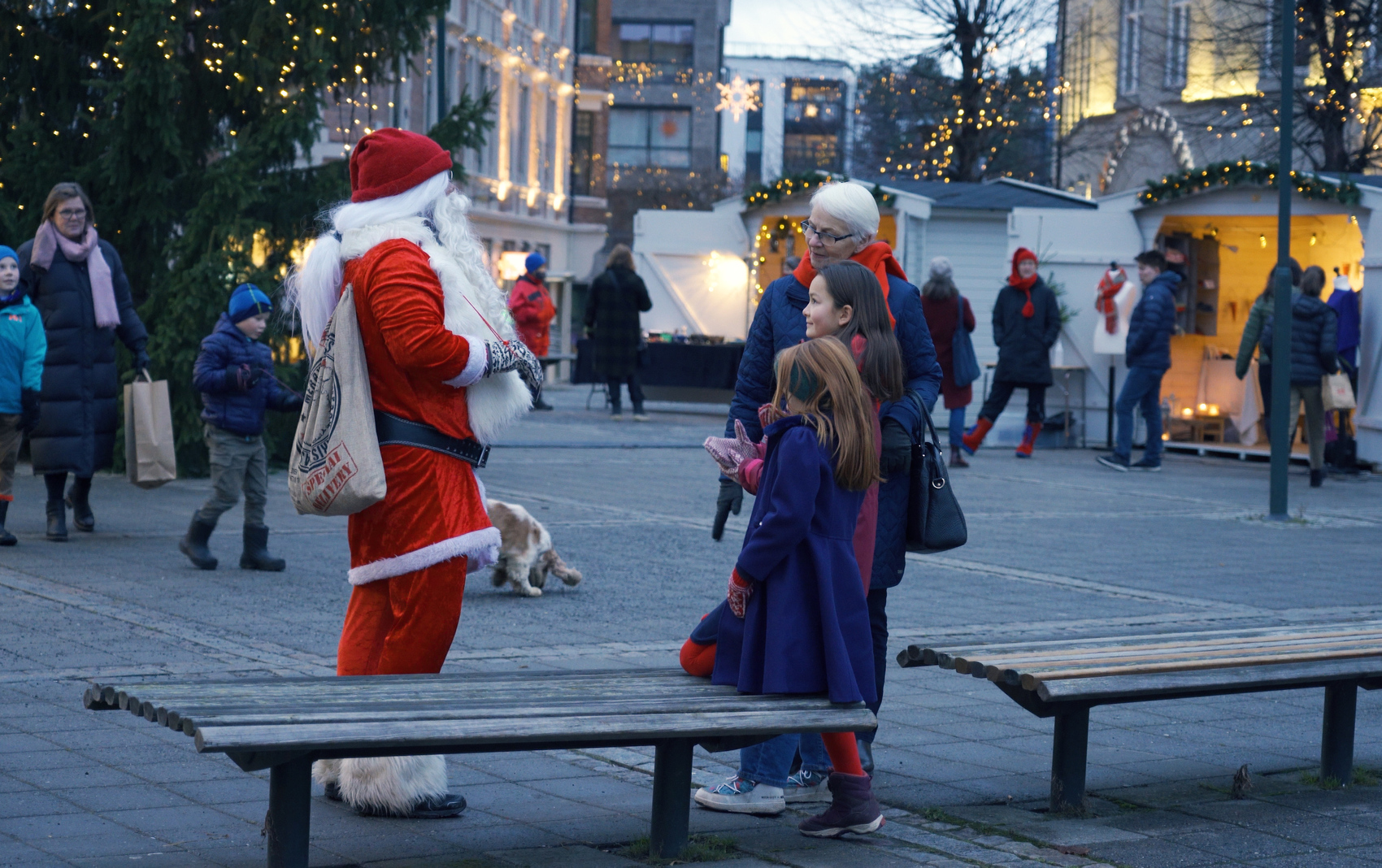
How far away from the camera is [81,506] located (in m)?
10.5

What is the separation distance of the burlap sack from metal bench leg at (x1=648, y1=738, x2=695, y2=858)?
40.4 inches

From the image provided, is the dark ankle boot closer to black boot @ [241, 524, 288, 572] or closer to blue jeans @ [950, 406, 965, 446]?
black boot @ [241, 524, 288, 572]

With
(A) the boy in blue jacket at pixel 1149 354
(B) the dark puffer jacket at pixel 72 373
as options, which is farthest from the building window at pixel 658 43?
(B) the dark puffer jacket at pixel 72 373

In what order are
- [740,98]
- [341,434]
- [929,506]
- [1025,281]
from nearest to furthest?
[341,434] → [929,506] → [1025,281] → [740,98]

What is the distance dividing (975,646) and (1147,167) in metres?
29.1

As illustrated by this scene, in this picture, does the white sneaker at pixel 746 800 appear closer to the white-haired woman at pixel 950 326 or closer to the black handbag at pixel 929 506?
the black handbag at pixel 929 506

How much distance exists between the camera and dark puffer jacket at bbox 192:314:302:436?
8930mm

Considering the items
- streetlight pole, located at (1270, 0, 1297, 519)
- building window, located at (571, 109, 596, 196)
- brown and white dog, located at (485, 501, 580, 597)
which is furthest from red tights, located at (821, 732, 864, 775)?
building window, located at (571, 109, 596, 196)

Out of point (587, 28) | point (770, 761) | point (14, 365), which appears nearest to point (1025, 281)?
point (14, 365)

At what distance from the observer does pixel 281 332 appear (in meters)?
14.3

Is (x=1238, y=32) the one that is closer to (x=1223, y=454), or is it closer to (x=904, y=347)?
(x=1223, y=454)

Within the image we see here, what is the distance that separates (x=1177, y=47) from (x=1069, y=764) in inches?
1128

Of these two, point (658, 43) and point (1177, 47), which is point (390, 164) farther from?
point (658, 43)

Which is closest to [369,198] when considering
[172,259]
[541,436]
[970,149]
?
[172,259]
